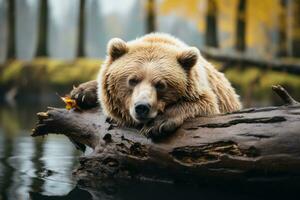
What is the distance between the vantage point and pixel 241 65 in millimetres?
19516

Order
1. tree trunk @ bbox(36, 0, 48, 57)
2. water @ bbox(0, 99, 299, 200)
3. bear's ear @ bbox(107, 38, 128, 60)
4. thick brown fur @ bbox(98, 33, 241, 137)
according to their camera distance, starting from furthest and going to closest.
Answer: tree trunk @ bbox(36, 0, 48, 57) < bear's ear @ bbox(107, 38, 128, 60) < thick brown fur @ bbox(98, 33, 241, 137) < water @ bbox(0, 99, 299, 200)

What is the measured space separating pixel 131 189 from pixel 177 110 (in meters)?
0.86

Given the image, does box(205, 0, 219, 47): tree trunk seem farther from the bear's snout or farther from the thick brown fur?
the bear's snout

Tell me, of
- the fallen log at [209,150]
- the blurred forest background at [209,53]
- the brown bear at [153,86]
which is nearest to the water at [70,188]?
the fallen log at [209,150]

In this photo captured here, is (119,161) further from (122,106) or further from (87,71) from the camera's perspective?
(87,71)

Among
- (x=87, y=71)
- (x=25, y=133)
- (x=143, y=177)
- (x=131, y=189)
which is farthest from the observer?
(x=87, y=71)

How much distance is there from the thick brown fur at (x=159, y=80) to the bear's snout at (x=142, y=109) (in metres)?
0.17

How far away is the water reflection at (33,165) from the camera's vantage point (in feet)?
16.2

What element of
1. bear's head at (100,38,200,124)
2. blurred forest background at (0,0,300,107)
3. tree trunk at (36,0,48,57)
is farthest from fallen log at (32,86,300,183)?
tree trunk at (36,0,48,57)

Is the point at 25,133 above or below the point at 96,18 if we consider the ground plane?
below

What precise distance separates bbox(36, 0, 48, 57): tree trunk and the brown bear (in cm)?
1921

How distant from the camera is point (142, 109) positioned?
188 inches

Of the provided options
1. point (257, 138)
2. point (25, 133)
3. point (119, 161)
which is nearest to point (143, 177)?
point (119, 161)

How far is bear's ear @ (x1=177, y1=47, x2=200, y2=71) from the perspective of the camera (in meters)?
5.36
